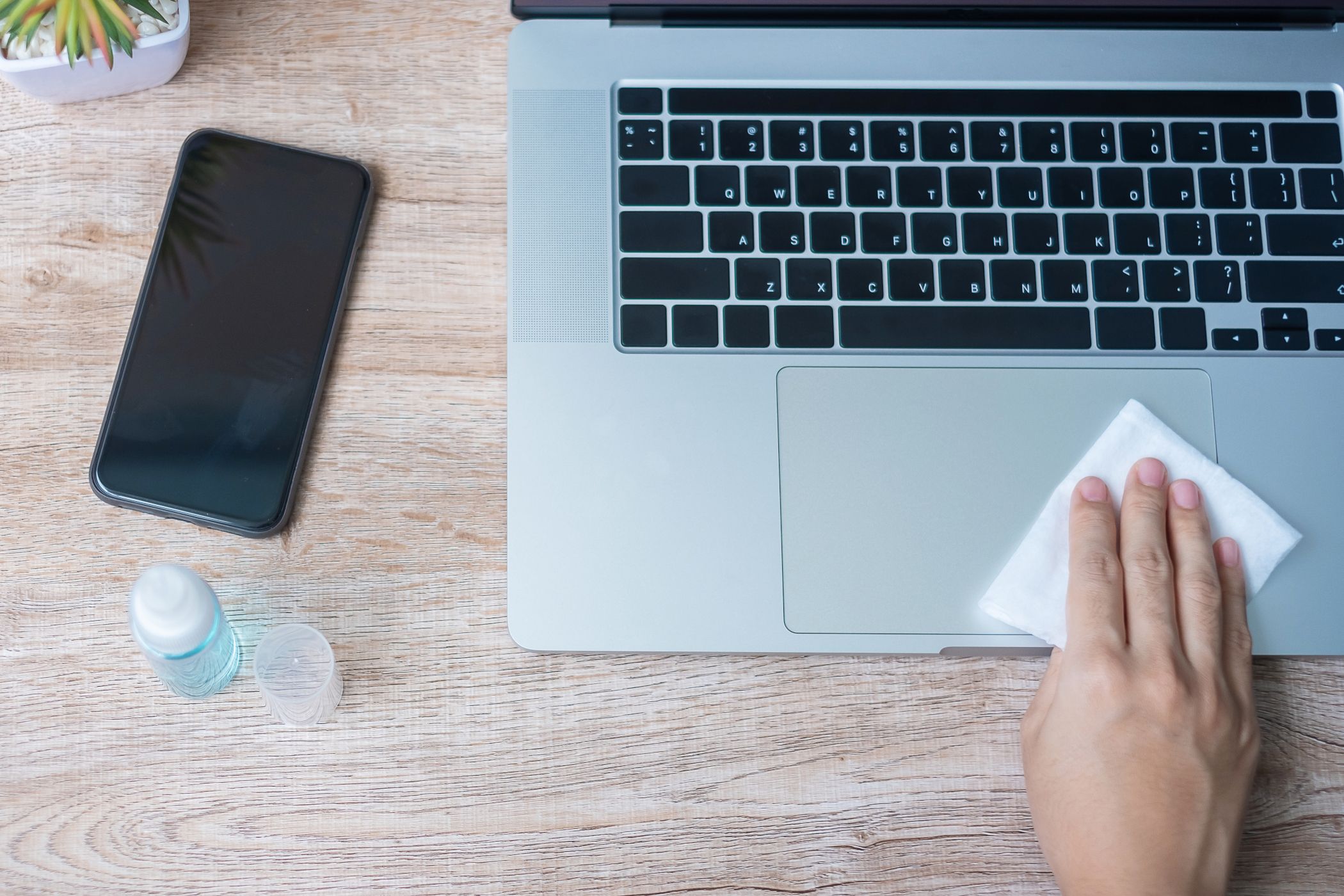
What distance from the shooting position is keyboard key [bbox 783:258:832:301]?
0.63 m

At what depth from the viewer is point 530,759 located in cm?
60

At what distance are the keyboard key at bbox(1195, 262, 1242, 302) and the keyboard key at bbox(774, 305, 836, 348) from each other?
0.24 meters

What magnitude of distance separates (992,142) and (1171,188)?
122 mm

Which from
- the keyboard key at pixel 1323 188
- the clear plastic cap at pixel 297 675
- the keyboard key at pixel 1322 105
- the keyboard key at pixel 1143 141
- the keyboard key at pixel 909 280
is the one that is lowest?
the clear plastic cap at pixel 297 675

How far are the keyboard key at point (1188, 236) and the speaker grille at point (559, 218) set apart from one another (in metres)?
0.37

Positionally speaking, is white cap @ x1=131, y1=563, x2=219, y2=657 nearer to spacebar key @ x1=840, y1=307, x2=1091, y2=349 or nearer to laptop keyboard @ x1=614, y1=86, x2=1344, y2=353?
laptop keyboard @ x1=614, y1=86, x2=1344, y2=353

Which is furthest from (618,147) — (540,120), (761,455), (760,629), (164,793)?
(164,793)

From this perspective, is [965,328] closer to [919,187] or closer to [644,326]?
[919,187]

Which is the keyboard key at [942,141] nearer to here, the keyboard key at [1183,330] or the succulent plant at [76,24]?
the keyboard key at [1183,330]

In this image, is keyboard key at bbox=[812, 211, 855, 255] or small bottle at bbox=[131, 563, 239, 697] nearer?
small bottle at bbox=[131, 563, 239, 697]

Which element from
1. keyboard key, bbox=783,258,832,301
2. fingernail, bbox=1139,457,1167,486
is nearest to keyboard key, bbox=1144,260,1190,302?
fingernail, bbox=1139,457,1167,486

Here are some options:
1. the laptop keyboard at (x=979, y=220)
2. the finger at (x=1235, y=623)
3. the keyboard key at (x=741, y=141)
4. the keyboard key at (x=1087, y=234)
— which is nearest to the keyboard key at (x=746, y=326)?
the laptop keyboard at (x=979, y=220)

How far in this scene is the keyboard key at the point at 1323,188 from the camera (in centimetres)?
64

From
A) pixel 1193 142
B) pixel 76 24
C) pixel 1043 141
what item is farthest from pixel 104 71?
pixel 1193 142
